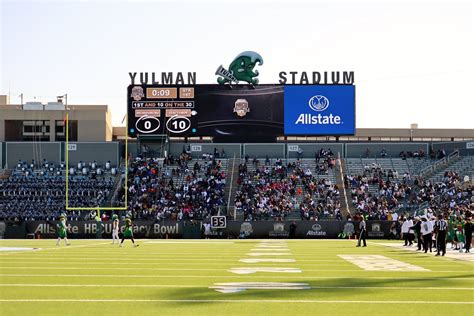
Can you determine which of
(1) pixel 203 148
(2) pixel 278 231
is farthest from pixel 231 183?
(2) pixel 278 231

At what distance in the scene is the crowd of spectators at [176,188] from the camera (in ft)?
161

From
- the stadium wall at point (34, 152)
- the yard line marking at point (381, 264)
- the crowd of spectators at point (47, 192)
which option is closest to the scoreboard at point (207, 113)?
the crowd of spectators at point (47, 192)

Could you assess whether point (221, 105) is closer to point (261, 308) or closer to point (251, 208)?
point (251, 208)

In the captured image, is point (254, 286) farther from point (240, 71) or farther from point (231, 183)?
point (240, 71)

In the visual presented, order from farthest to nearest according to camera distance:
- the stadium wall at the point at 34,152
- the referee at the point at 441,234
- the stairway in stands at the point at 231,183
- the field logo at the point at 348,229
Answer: the stadium wall at the point at 34,152, the stairway in stands at the point at 231,183, the field logo at the point at 348,229, the referee at the point at 441,234

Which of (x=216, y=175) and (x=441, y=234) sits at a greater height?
(x=216, y=175)

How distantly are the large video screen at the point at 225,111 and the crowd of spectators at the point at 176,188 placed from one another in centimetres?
282

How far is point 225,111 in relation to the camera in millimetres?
52719

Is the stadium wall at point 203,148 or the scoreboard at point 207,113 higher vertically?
the scoreboard at point 207,113

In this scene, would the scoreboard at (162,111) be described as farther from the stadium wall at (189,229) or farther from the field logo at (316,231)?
the field logo at (316,231)

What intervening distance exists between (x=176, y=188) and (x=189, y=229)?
25.0ft

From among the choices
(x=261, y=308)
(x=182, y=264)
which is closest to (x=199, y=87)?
(x=182, y=264)

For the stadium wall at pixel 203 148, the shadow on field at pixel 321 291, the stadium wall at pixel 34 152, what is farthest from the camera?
the stadium wall at pixel 34 152

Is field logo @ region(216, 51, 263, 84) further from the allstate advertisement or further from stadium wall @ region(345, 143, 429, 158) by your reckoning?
stadium wall @ region(345, 143, 429, 158)
